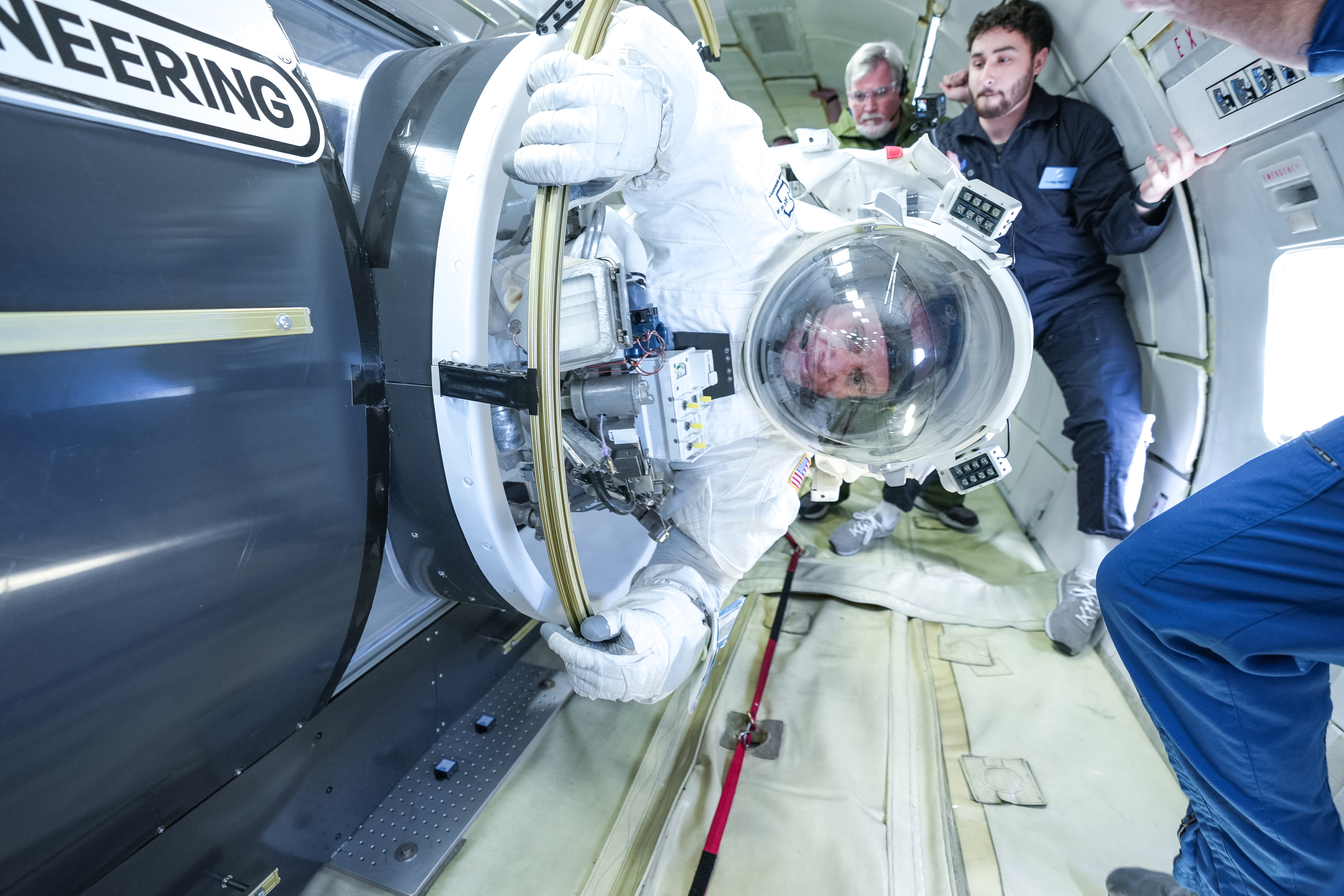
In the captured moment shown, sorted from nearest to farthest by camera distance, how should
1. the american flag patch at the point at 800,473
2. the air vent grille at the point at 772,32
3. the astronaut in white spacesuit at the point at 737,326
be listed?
1. the astronaut in white spacesuit at the point at 737,326
2. the american flag patch at the point at 800,473
3. the air vent grille at the point at 772,32

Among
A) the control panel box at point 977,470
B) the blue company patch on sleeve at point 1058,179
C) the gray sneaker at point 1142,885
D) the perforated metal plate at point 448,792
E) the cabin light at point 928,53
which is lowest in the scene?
the gray sneaker at point 1142,885

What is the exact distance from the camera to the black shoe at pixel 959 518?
3137mm

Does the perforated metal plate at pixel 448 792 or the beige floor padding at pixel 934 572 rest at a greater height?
the perforated metal plate at pixel 448 792

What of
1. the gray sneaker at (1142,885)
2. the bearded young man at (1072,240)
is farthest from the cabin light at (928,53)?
the gray sneaker at (1142,885)

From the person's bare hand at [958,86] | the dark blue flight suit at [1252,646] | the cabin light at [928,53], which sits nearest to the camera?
the dark blue flight suit at [1252,646]

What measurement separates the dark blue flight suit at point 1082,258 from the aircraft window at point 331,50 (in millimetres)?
1865

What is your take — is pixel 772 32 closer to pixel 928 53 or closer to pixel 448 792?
pixel 928 53

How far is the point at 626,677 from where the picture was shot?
1.30 metres

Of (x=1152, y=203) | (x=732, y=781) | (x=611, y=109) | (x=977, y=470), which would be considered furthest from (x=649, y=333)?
(x=1152, y=203)

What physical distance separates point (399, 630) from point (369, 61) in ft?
4.17

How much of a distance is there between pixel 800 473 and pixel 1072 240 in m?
1.47

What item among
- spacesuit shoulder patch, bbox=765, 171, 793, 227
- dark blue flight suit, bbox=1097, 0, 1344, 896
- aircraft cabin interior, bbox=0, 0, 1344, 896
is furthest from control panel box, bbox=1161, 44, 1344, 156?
spacesuit shoulder patch, bbox=765, 171, 793, 227

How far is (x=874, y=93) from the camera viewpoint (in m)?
2.84

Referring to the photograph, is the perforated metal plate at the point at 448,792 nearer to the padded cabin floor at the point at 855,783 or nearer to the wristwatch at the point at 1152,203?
the padded cabin floor at the point at 855,783
